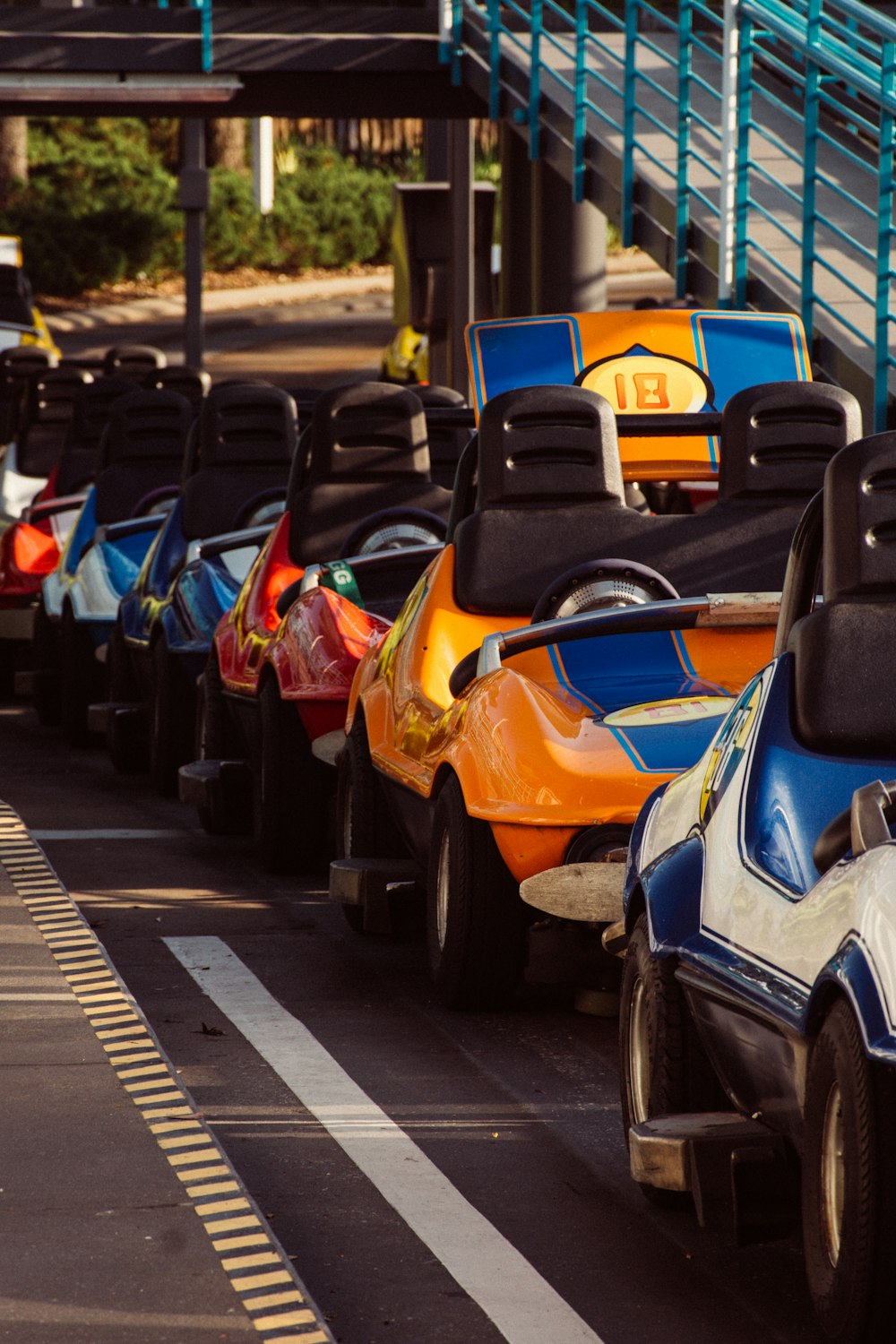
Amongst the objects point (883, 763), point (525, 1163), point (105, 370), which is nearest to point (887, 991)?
point (883, 763)

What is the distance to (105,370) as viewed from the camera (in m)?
20.6

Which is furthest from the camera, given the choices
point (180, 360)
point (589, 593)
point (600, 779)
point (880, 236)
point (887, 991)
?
point (180, 360)

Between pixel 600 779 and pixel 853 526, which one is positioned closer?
pixel 853 526

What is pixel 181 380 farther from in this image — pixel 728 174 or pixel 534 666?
pixel 534 666

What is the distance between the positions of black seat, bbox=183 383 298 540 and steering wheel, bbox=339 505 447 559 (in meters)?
2.23

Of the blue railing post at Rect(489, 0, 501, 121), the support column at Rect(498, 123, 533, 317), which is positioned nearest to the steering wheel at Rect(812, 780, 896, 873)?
the blue railing post at Rect(489, 0, 501, 121)

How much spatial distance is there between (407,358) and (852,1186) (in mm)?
27860

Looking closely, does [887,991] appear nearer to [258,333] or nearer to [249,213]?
[258,333]

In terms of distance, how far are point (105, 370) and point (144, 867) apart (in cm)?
1166

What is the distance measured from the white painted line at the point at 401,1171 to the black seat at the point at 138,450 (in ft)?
24.5

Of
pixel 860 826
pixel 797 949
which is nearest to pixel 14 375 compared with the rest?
pixel 797 949

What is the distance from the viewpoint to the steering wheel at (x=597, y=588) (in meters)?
7.50

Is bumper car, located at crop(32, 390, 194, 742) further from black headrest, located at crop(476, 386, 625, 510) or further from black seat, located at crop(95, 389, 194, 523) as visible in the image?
black headrest, located at crop(476, 386, 625, 510)

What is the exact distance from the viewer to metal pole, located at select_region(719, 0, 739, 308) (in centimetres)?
1402
